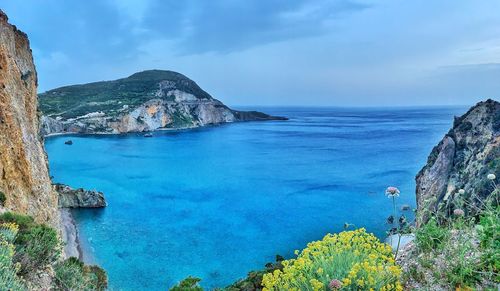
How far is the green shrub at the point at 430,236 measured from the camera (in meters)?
5.08

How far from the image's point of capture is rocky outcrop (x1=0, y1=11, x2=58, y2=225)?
1669cm

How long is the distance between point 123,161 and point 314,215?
43780 mm

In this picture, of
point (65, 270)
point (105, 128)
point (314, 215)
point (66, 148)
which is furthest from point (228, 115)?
point (65, 270)

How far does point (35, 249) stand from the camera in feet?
27.0

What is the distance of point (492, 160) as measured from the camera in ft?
76.3

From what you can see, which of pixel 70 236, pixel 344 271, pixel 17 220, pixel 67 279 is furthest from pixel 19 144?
pixel 344 271

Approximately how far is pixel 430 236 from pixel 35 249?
8.22 meters

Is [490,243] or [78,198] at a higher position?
[490,243]

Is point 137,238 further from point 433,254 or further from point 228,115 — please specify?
point 228,115

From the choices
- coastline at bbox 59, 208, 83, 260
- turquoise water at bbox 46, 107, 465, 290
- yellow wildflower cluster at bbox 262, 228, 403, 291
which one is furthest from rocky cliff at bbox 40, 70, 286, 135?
yellow wildflower cluster at bbox 262, 228, 403, 291

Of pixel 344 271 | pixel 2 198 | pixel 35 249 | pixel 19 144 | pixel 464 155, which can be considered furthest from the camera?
pixel 464 155

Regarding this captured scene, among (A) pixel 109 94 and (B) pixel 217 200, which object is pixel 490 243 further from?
(A) pixel 109 94

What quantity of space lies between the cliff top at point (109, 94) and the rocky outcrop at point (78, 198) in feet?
275

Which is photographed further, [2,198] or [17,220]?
[2,198]
